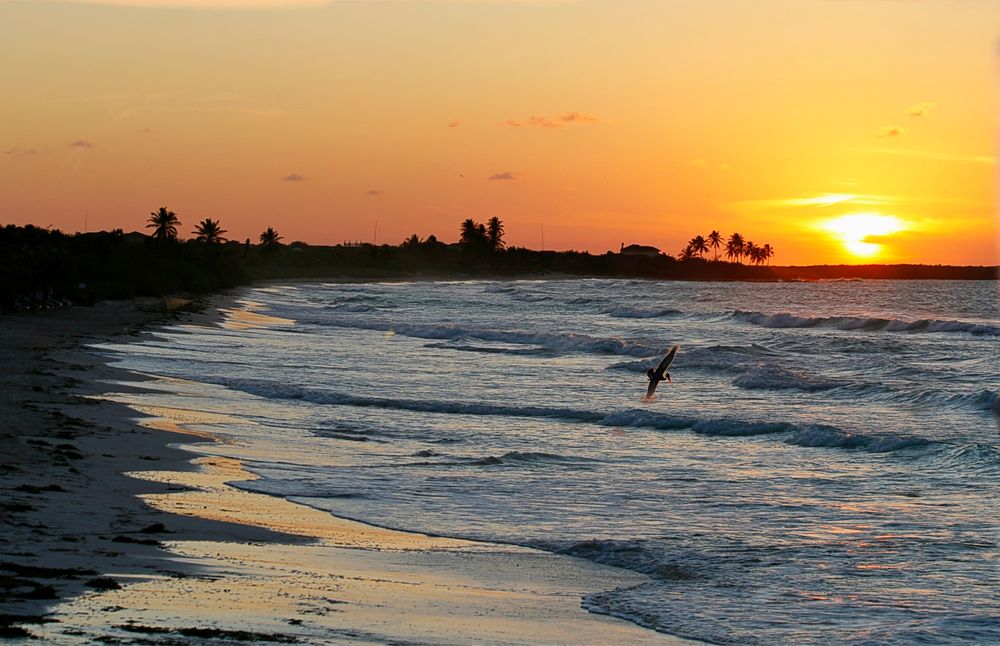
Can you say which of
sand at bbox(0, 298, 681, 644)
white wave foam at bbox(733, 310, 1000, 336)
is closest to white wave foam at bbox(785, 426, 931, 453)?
sand at bbox(0, 298, 681, 644)

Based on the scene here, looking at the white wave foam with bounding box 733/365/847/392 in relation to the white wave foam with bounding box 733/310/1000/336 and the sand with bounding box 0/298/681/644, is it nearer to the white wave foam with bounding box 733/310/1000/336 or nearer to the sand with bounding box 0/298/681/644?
the sand with bounding box 0/298/681/644

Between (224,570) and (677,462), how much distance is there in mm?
9433

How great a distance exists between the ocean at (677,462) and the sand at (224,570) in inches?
21.9

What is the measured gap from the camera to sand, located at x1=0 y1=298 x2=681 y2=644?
8539 mm

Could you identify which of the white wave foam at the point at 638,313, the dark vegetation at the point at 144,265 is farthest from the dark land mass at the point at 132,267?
the white wave foam at the point at 638,313

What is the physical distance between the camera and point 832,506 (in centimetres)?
1464

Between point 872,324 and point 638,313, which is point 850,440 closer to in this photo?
point 872,324

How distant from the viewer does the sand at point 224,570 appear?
8539 mm

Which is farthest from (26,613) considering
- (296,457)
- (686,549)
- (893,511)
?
(893,511)

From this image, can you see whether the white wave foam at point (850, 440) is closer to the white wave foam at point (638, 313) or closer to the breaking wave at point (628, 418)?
the breaking wave at point (628, 418)

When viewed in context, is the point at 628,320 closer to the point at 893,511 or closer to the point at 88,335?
the point at 88,335

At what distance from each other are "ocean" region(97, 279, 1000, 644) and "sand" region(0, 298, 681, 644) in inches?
21.9

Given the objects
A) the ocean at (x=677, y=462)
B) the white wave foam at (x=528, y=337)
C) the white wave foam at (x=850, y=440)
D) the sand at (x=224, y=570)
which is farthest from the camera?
the white wave foam at (x=528, y=337)

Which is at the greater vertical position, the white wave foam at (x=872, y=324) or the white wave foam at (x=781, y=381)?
the white wave foam at (x=872, y=324)
